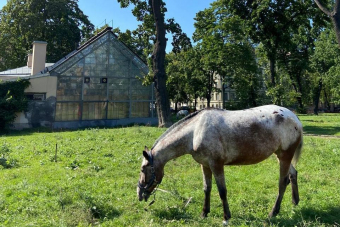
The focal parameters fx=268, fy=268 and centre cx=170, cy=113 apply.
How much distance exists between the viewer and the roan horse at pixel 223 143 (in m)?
4.69

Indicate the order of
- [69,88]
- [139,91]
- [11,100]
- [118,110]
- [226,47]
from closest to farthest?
[11,100]
[69,88]
[118,110]
[139,91]
[226,47]

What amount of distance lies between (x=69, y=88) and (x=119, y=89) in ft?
15.4

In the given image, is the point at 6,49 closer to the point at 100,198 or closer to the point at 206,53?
the point at 206,53

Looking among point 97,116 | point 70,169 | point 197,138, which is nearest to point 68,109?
point 97,116

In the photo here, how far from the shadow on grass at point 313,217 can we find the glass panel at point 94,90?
72.7 feet

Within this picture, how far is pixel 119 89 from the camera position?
2625 centimetres

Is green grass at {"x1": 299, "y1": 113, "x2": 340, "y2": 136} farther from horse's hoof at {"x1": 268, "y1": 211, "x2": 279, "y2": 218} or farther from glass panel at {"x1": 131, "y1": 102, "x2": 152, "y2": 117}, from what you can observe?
glass panel at {"x1": 131, "y1": 102, "x2": 152, "y2": 117}

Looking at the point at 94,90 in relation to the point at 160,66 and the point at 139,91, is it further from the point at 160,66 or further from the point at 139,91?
the point at 160,66

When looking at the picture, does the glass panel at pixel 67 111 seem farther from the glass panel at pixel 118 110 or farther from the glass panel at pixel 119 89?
the glass panel at pixel 119 89

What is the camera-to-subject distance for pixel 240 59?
3017 centimetres

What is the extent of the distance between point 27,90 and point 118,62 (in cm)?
842

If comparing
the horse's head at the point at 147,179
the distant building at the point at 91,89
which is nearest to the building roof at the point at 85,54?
the distant building at the point at 91,89

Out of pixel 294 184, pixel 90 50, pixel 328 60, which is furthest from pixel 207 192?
pixel 328 60

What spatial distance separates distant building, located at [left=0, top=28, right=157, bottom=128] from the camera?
22844 mm
